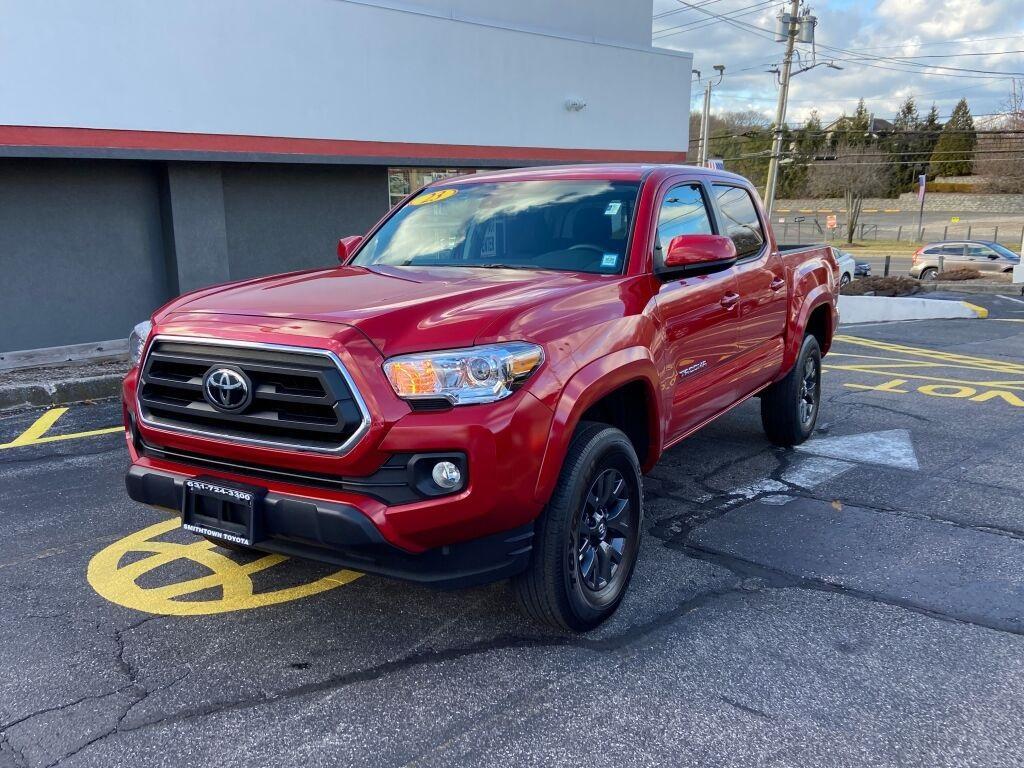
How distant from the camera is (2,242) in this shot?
10.6m

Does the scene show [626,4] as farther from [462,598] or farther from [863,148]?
[863,148]

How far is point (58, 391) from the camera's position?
8.50m

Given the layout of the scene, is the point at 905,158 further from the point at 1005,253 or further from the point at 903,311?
the point at 903,311

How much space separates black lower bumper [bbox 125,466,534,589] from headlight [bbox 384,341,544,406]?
479mm

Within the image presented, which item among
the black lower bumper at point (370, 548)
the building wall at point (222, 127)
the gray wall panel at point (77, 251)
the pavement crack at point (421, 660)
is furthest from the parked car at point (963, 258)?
the black lower bumper at point (370, 548)

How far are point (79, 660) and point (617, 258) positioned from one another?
9.49 feet

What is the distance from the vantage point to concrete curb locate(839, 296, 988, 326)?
1936 cm

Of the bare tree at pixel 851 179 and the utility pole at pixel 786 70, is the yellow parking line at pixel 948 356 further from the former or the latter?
the bare tree at pixel 851 179

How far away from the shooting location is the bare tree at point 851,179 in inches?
2490

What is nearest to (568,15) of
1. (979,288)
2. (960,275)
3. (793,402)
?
(793,402)

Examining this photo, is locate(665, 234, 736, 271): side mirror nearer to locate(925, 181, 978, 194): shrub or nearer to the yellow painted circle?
the yellow painted circle

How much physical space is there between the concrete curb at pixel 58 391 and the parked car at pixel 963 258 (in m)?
28.8

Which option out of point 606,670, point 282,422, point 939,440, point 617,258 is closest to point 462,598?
point 606,670

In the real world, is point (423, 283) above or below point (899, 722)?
above
